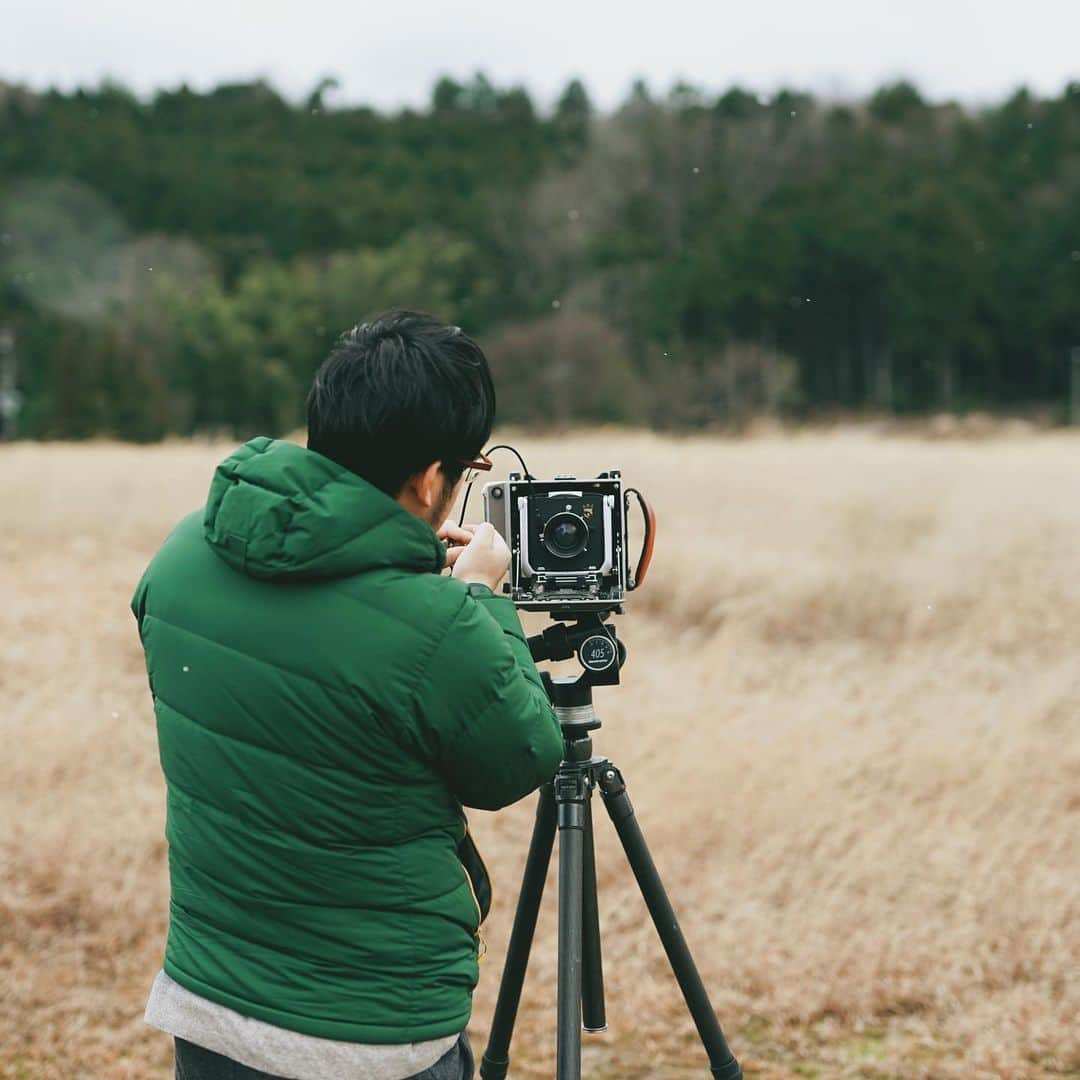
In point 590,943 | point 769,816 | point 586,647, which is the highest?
point 586,647

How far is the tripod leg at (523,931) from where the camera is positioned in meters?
2.21

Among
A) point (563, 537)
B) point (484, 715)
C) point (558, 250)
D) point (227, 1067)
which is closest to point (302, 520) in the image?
point (484, 715)

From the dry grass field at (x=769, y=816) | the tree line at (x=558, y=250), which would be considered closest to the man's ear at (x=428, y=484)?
the dry grass field at (x=769, y=816)

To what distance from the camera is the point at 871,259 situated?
129 feet

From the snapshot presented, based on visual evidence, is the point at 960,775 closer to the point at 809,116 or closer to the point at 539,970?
the point at 539,970

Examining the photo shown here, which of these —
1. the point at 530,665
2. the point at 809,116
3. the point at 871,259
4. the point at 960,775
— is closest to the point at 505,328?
the point at 871,259

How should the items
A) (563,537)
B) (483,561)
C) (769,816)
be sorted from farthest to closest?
(769,816) < (563,537) < (483,561)

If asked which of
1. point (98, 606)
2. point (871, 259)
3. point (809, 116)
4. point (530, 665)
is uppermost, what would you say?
point (809, 116)

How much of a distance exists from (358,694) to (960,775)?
3.79 metres

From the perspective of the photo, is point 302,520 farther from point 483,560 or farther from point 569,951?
point 569,951

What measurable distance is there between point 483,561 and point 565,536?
0.40 metres

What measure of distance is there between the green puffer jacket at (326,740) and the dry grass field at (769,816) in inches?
75.0

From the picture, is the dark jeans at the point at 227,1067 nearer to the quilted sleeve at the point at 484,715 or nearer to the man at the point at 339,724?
the man at the point at 339,724

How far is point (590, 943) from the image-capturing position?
A: 2.25 meters
